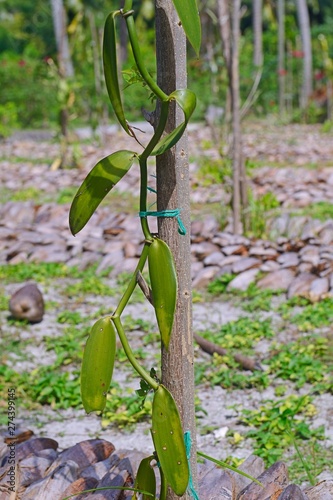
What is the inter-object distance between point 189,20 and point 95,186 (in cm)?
29

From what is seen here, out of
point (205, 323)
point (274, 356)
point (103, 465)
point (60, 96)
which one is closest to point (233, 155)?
point (205, 323)

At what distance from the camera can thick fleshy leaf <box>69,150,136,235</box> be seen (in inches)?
44.1

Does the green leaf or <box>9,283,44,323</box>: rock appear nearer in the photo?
the green leaf

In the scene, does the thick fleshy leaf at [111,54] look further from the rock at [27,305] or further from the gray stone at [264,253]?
the gray stone at [264,253]

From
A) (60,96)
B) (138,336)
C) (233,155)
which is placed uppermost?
(60,96)

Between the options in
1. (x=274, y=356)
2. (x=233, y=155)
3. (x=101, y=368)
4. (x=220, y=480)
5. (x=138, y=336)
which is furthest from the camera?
(x=233, y=155)

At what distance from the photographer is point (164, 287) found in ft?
3.66

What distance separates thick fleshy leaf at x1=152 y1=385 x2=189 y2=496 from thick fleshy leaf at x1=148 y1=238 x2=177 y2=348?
0.12 metres

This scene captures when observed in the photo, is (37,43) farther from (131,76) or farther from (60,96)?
(131,76)

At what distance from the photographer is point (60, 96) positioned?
316 inches

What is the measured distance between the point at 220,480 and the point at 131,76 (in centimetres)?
87

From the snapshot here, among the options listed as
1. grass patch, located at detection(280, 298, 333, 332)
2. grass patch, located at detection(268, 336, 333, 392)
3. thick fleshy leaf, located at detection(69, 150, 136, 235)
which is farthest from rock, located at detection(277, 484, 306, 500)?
grass patch, located at detection(280, 298, 333, 332)

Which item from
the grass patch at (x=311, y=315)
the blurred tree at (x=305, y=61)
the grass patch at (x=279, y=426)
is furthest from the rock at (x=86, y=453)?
the blurred tree at (x=305, y=61)

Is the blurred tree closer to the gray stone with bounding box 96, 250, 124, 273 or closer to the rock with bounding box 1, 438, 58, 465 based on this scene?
the gray stone with bounding box 96, 250, 124, 273
